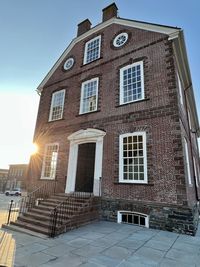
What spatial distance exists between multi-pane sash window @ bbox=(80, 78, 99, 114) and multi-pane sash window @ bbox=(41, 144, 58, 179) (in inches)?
124

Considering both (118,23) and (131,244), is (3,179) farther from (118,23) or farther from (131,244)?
(131,244)

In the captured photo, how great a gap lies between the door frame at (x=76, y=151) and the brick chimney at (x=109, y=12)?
8.52m

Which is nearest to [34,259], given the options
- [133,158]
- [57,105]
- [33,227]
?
[33,227]

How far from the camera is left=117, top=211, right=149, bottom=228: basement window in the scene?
7564mm

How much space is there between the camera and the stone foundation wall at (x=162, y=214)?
656 cm

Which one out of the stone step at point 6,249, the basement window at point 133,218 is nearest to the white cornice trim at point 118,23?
the basement window at point 133,218

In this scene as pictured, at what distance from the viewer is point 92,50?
12883 millimetres

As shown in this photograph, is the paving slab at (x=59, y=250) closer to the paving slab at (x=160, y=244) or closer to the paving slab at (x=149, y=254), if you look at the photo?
the paving slab at (x=149, y=254)

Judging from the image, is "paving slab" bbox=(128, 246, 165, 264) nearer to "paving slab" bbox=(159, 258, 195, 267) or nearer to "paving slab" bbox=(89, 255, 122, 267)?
"paving slab" bbox=(159, 258, 195, 267)

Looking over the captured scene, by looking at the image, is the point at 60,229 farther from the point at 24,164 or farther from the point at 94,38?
the point at 24,164

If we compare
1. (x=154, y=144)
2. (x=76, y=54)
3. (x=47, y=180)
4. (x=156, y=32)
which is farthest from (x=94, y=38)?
(x=47, y=180)

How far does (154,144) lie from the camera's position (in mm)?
8062

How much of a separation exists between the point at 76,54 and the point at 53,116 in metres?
5.04

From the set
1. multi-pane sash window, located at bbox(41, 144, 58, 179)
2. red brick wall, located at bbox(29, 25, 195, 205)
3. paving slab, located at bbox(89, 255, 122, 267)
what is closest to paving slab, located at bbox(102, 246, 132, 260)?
paving slab, located at bbox(89, 255, 122, 267)
